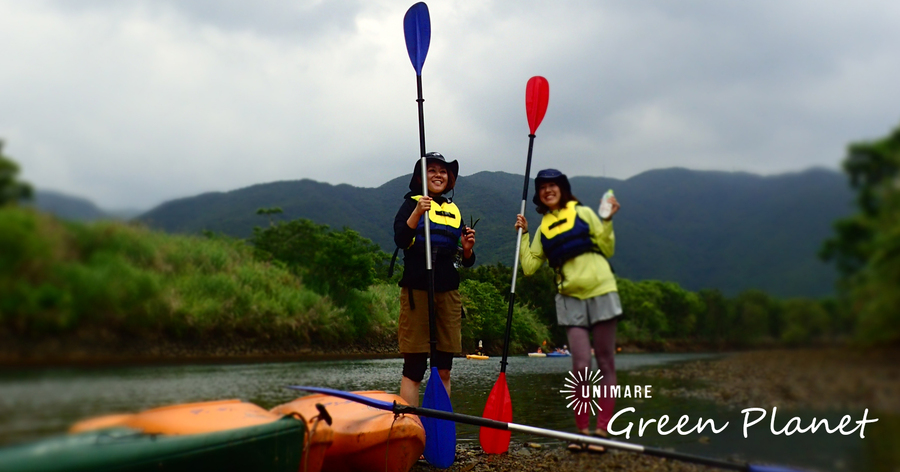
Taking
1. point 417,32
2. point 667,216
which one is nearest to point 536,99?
point 417,32

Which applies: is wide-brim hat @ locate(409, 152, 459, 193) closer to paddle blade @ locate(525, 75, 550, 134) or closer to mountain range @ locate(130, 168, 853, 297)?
mountain range @ locate(130, 168, 853, 297)

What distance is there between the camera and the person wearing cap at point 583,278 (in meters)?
2.99

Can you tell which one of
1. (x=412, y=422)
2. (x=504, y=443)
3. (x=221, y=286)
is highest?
(x=221, y=286)

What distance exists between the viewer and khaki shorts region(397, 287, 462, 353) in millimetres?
3500

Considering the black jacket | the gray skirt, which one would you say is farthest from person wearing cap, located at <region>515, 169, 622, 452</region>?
the black jacket

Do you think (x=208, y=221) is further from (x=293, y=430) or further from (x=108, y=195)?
(x=293, y=430)

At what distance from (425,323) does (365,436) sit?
903mm

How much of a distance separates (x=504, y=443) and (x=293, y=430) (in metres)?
1.65

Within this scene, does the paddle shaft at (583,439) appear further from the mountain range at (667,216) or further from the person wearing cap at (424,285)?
the mountain range at (667,216)

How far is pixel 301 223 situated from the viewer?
4.29 meters

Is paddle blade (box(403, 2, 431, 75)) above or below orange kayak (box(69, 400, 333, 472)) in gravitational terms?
above

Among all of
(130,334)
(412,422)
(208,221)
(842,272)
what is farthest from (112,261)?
(842,272)

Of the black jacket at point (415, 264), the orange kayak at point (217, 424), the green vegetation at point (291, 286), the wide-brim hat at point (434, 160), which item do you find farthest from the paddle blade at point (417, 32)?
the orange kayak at point (217, 424)

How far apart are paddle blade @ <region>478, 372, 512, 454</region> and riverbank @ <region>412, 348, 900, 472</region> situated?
0.07 meters
